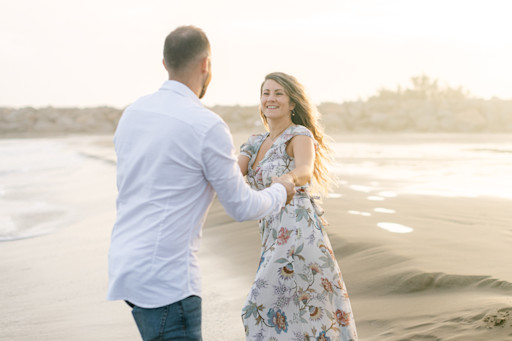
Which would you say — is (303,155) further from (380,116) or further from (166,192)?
(380,116)

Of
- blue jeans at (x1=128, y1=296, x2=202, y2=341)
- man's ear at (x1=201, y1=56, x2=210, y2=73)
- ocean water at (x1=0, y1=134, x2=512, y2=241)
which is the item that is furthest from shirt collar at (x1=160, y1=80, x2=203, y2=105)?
ocean water at (x1=0, y1=134, x2=512, y2=241)

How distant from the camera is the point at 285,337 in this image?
3414 millimetres

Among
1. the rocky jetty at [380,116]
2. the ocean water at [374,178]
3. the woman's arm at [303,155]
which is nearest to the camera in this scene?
the woman's arm at [303,155]

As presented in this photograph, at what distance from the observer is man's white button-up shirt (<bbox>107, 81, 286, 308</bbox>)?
2238mm

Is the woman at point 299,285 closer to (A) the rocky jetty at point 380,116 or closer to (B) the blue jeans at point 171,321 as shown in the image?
(B) the blue jeans at point 171,321

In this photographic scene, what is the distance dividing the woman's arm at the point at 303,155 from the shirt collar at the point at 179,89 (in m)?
1.08

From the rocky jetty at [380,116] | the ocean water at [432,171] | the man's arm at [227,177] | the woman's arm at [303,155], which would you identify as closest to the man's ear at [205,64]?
the man's arm at [227,177]

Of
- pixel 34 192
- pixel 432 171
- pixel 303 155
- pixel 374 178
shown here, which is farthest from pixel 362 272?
pixel 34 192

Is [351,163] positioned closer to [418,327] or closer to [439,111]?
[418,327]

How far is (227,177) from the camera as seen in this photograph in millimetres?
2285

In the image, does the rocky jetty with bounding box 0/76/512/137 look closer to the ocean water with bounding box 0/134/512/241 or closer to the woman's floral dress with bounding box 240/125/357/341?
the ocean water with bounding box 0/134/512/241

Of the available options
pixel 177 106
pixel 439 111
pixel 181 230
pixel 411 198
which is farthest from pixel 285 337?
pixel 439 111

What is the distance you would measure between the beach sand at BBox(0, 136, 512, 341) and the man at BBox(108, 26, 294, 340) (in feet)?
6.01

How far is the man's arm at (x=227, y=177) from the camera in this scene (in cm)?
225
